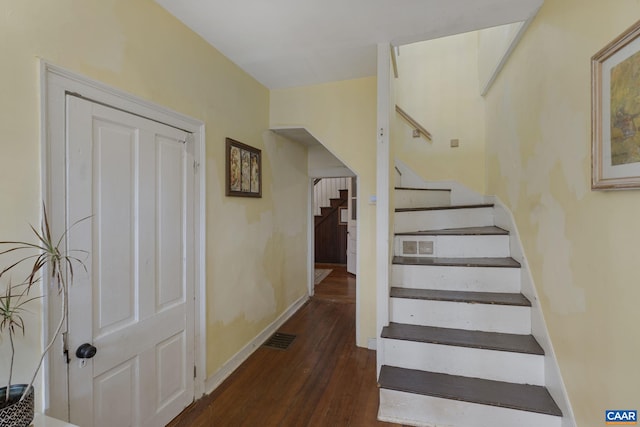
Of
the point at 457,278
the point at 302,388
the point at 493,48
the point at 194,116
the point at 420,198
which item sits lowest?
the point at 302,388

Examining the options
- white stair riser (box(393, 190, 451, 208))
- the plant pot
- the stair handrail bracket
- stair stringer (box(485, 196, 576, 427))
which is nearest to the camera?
the plant pot

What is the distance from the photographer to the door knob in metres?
1.33

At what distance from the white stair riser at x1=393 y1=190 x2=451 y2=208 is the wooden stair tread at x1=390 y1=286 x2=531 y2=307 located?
1.10 m

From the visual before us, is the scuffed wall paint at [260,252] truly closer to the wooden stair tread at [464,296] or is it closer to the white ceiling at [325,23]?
the white ceiling at [325,23]

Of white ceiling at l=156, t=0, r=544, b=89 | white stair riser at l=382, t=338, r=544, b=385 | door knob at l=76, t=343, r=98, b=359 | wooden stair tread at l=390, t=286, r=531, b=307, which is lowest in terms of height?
white stair riser at l=382, t=338, r=544, b=385

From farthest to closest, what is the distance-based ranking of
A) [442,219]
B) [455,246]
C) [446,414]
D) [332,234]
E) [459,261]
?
[332,234], [442,219], [455,246], [459,261], [446,414]

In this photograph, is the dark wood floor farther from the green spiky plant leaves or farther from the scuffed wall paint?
the green spiky plant leaves

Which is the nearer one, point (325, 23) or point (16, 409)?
point (16, 409)

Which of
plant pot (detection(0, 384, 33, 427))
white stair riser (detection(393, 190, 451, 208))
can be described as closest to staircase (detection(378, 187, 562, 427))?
white stair riser (detection(393, 190, 451, 208))

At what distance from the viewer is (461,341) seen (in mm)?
1890

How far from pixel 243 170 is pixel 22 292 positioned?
169cm

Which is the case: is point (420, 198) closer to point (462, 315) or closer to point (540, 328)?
point (462, 315)

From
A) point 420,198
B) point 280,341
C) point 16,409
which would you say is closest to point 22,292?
point 16,409

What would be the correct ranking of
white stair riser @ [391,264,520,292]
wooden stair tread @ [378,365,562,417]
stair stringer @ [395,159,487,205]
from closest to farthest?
wooden stair tread @ [378,365,562,417] → white stair riser @ [391,264,520,292] → stair stringer @ [395,159,487,205]
